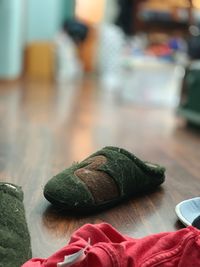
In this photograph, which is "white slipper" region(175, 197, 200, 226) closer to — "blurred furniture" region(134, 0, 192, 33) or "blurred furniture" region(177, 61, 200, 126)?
"blurred furniture" region(177, 61, 200, 126)

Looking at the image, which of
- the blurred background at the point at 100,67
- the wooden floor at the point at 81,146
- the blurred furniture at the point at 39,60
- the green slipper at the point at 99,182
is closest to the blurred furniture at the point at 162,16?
the blurred background at the point at 100,67

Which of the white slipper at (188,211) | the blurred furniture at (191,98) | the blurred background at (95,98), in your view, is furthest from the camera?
the blurred furniture at (191,98)

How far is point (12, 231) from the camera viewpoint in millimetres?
702

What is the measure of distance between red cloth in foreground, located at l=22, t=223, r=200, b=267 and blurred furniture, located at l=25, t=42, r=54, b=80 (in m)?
3.17

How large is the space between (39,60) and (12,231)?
326cm

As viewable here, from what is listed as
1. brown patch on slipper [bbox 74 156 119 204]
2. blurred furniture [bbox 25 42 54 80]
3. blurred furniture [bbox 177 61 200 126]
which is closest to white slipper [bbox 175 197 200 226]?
brown patch on slipper [bbox 74 156 119 204]

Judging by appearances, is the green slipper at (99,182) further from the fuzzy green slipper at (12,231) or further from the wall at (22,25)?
the wall at (22,25)

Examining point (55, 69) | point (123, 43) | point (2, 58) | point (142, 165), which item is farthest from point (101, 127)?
point (123, 43)

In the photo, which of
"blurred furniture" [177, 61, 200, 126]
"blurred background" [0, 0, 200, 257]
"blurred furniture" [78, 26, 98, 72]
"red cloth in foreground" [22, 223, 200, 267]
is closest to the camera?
"red cloth in foreground" [22, 223, 200, 267]

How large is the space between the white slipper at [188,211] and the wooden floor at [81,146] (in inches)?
0.8

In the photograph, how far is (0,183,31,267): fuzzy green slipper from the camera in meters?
0.66

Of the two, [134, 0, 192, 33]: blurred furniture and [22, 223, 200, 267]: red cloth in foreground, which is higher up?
[134, 0, 192, 33]: blurred furniture

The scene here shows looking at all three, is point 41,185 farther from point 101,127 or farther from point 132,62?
point 132,62

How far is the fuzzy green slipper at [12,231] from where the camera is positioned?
66 cm
